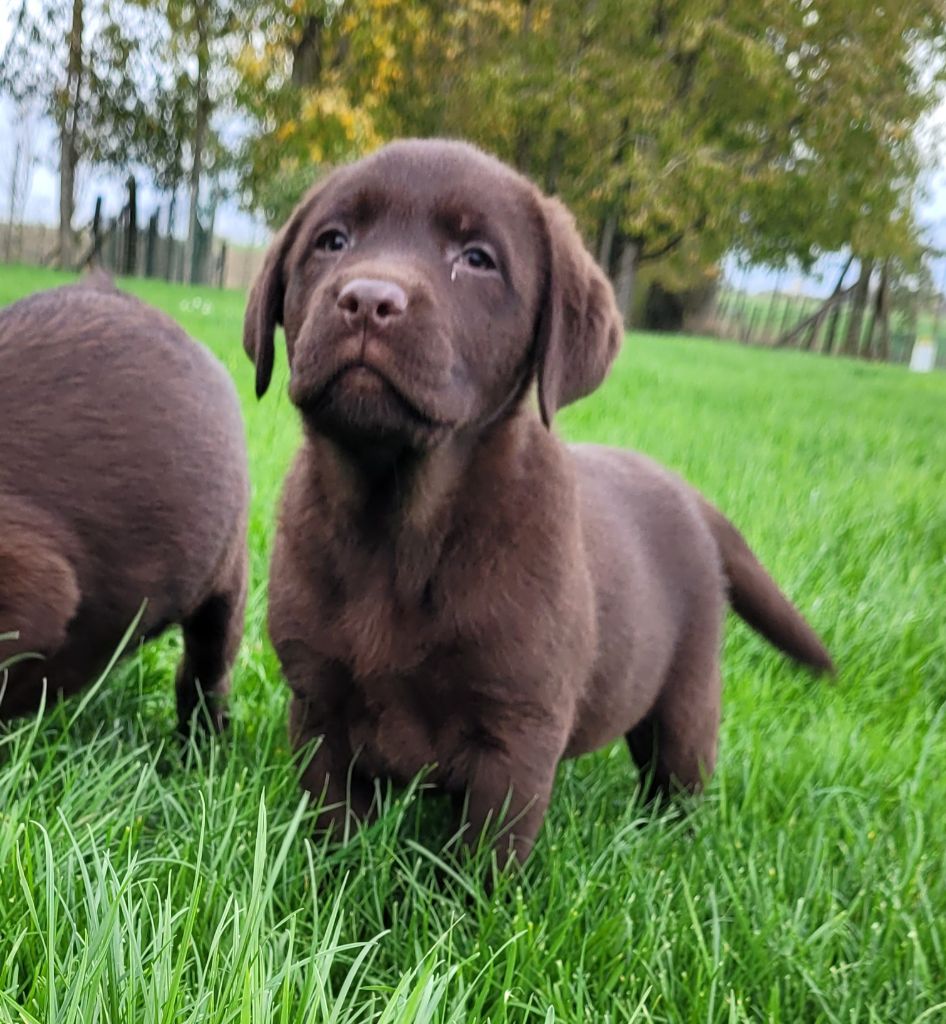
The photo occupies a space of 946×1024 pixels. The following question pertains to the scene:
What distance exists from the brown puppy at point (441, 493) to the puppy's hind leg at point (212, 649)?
45 centimetres

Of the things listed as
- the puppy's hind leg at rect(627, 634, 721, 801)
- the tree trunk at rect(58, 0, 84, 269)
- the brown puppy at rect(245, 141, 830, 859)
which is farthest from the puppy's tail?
the tree trunk at rect(58, 0, 84, 269)

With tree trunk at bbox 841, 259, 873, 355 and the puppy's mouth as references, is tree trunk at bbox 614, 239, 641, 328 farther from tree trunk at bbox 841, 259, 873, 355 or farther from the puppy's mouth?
the puppy's mouth

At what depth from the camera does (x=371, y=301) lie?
5.19 ft

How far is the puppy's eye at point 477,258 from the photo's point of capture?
1.84m

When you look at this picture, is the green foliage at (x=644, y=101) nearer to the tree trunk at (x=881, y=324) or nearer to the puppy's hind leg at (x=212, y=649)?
the tree trunk at (x=881, y=324)

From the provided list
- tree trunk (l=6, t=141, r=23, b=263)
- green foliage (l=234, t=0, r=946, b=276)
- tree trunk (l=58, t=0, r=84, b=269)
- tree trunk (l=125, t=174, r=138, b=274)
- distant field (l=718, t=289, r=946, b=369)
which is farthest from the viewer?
distant field (l=718, t=289, r=946, b=369)

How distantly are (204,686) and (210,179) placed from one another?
22071 mm

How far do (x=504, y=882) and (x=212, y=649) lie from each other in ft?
3.20

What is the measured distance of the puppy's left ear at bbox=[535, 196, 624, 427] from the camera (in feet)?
6.14

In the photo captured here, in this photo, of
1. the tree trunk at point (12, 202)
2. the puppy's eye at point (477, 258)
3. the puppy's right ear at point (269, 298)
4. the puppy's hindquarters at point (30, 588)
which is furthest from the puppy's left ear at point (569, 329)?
the tree trunk at point (12, 202)

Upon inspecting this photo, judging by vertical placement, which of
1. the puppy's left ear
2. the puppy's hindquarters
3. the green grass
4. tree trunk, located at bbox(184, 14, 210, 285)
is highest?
tree trunk, located at bbox(184, 14, 210, 285)

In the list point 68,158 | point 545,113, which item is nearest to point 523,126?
point 545,113

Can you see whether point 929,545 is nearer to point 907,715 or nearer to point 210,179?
point 907,715

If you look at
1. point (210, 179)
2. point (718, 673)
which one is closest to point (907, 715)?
point (718, 673)
